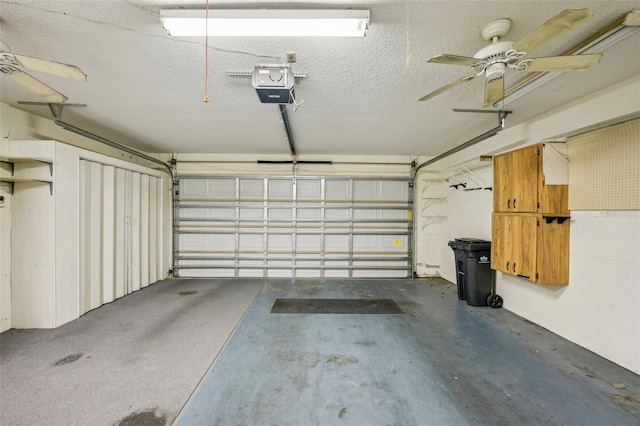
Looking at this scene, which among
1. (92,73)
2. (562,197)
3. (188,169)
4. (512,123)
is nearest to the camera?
(92,73)

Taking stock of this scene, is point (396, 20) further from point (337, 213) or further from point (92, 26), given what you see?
point (337, 213)

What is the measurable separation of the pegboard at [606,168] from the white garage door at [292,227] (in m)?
2.81

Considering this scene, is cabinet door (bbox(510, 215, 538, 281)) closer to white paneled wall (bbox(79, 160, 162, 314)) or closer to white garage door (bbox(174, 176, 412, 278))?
white garage door (bbox(174, 176, 412, 278))

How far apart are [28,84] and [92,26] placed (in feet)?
2.21

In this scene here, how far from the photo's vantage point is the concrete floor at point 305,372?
67.6 inches

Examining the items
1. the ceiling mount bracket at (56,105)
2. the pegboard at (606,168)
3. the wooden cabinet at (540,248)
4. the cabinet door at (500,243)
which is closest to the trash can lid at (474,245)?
the cabinet door at (500,243)

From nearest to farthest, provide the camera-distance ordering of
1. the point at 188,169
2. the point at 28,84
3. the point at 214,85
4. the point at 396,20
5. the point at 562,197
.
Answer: the point at 396,20
the point at 28,84
the point at 214,85
the point at 562,197
the point at 188,169

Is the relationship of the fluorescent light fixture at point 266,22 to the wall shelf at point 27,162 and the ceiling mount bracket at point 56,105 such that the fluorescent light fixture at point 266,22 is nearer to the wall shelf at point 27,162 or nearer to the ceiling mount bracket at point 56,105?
the ceiling mount bracket at point 56,105

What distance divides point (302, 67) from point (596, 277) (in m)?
3.57

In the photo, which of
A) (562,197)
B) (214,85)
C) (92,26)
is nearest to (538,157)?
(562,197)

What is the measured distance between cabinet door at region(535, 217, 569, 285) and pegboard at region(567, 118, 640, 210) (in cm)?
30

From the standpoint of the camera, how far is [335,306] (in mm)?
3662

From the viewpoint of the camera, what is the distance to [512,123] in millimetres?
3316

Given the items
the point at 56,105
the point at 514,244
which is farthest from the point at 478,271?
the point at 56,105
